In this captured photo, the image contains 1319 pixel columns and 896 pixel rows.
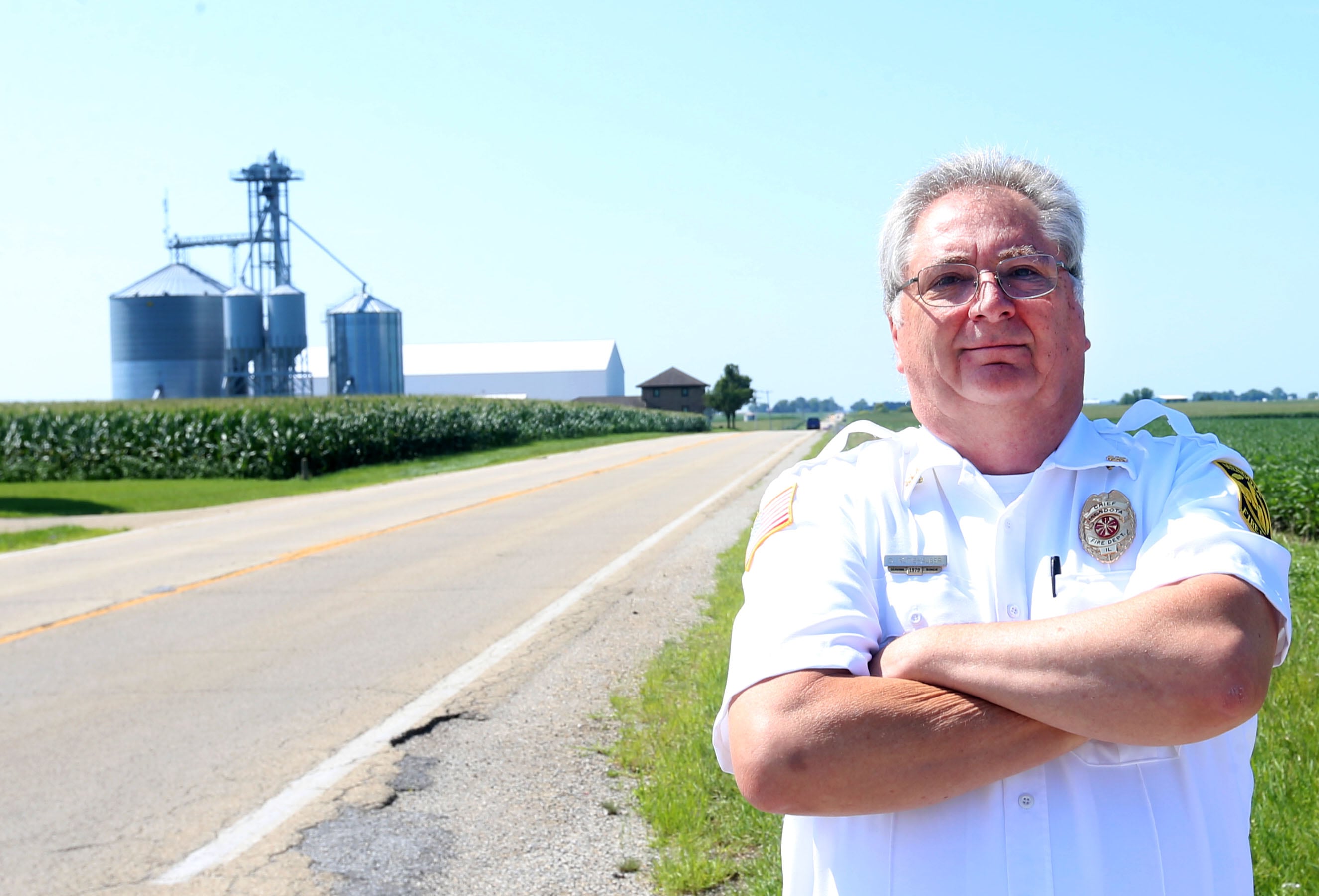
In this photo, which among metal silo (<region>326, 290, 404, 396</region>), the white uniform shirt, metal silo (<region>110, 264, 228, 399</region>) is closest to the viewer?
the white uniform shirt

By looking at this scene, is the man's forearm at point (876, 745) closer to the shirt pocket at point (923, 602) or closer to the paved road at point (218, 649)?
the shirt pocket at point (923, 602)

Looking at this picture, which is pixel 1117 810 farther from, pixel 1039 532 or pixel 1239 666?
pixel 1039 532

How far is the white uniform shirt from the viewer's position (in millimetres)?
1704

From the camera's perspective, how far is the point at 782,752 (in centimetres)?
177

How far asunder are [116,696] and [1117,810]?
654 cm

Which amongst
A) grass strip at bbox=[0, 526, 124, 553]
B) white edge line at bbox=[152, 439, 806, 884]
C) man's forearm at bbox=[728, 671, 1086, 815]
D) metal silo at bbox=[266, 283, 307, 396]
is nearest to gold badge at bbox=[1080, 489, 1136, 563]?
man's forearm at bbox=[728, 671, 1086, 815]

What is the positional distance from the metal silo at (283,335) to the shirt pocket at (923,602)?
5371 centimetres

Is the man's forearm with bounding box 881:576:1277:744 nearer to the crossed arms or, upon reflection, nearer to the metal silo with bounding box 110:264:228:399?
the crossed arms

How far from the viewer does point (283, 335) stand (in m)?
53.2

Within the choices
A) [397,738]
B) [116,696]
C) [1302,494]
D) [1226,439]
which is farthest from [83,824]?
[1226,439]

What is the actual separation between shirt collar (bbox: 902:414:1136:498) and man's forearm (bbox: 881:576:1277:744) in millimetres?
250

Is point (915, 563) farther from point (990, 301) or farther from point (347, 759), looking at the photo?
point (347, 759)

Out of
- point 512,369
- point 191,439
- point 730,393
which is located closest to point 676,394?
point 730,393

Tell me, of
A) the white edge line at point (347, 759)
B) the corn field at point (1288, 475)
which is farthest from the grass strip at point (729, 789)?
the corn field at point (1288, 475)
